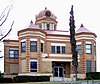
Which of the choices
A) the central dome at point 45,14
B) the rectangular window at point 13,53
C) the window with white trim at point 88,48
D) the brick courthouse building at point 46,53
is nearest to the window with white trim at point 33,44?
the brick courthouse building at point 46,53

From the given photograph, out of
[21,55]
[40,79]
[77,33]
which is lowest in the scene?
[40,79]

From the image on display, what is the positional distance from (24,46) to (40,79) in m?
7.18

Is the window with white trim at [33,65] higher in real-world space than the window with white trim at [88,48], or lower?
lower

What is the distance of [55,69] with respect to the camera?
58.8m

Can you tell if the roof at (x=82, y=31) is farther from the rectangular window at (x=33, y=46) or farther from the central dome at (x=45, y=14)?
the rectangular window at (x=33, y=46)

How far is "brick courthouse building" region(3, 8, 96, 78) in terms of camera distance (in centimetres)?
5375

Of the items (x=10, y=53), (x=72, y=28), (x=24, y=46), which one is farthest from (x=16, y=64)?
(x=72, y=28)

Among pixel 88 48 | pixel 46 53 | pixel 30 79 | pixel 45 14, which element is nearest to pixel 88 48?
pixel 88 48

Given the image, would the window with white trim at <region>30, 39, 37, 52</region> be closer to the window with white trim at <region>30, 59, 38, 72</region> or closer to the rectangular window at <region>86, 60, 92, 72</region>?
the window with white trim at <region>30, 59, 38, 72</region>

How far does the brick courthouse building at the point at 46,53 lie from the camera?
53750 mm

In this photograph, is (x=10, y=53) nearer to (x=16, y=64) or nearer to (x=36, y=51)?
(x=16, y=64)

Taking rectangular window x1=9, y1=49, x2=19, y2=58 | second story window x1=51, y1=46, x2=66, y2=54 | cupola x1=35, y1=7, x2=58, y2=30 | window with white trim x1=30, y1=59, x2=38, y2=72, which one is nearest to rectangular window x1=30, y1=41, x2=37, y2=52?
window with white trim x1=30, y1=59, x2=38, y2=72

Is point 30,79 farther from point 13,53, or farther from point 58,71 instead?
point 13,53

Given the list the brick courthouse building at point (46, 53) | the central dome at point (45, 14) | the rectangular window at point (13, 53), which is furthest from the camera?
the central dome at point (45, 14)
